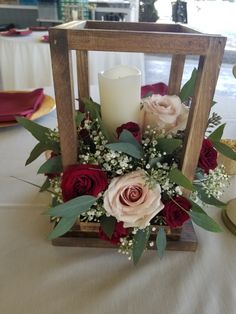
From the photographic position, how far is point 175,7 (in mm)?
3770

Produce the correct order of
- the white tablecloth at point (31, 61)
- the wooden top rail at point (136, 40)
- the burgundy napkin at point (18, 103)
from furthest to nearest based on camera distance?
the white tablecloth at point (31, 61) → the burgundy napkin at point (18, 103) → the wooden top rail at point (136, 40)

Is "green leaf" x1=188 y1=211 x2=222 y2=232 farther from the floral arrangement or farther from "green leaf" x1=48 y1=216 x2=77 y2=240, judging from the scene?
"green leaf" x1=48 y1=216 x2=77 y2=240

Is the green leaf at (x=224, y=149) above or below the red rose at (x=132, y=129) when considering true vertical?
below

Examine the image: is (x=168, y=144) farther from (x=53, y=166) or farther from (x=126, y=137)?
(x=53, y=166)

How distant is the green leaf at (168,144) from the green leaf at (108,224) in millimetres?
124

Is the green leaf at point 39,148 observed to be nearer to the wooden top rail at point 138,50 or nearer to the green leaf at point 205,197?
the wooden top rail at point 138,50

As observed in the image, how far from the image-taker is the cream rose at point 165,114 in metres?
0.41

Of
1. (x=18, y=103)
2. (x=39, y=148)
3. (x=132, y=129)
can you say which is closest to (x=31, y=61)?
(x=18, y=103)

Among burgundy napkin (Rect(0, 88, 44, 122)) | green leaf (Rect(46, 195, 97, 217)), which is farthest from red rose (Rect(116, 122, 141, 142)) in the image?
burgundy napkin (Rect(0, 88, 44, 122))

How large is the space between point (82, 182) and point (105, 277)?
0.16 meters

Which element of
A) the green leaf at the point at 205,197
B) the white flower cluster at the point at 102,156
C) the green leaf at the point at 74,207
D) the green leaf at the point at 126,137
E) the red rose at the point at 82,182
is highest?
the green leaf at the point at 126,137

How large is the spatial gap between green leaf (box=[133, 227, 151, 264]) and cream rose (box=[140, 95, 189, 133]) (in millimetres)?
157

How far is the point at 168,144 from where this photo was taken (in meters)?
0.37

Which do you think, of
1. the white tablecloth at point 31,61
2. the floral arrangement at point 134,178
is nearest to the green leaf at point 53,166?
the floral arrangement at point 134,178
